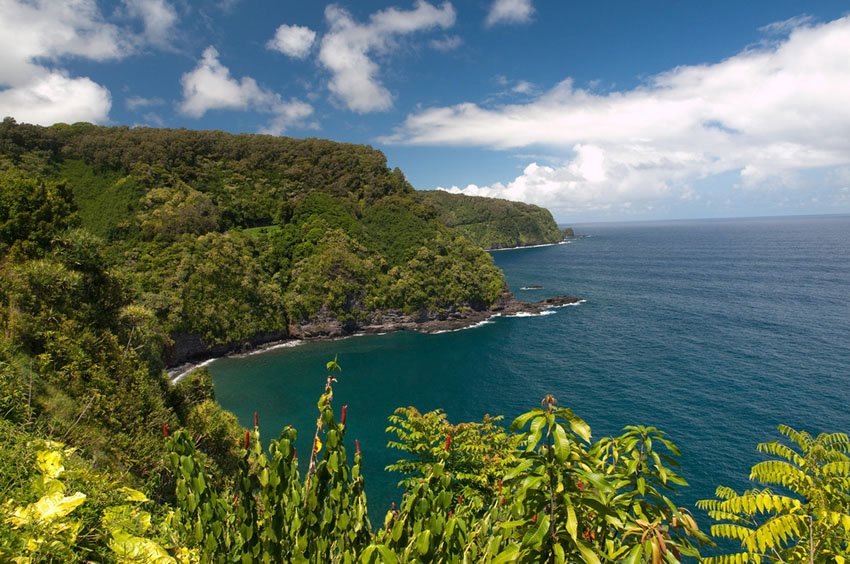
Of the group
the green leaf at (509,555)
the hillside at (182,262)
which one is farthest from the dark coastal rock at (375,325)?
A: the green leaf at (509,555)

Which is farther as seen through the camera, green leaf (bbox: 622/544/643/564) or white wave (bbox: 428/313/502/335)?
white wave (bbox: 428/313/502/335)

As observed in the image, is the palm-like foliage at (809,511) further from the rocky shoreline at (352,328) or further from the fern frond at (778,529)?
the rocky shoreline at (352,328)

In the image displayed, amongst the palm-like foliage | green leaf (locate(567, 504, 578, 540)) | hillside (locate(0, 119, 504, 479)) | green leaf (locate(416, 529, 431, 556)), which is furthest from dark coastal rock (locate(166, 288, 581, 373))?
green leaf (locate(567, 504, 578, 540))

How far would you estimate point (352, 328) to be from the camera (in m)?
83.7

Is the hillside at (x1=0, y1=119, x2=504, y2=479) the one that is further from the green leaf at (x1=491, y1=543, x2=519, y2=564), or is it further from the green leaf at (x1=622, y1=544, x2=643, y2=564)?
the green leaf at (x1=622, y1=544, x2=643, y2=564)

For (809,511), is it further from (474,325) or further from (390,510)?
(474,325)

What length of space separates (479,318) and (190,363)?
54.0m

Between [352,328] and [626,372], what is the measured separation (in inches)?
1960

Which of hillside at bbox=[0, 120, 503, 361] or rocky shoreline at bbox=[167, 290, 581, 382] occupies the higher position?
hillside at bbox=[0, 120, 503, 361]

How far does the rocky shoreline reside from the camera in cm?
6650

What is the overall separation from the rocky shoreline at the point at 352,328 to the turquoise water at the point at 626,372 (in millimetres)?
3714

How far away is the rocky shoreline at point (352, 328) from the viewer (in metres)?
66.5

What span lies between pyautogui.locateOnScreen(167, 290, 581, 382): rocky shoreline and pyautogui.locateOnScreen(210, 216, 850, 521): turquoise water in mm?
3714

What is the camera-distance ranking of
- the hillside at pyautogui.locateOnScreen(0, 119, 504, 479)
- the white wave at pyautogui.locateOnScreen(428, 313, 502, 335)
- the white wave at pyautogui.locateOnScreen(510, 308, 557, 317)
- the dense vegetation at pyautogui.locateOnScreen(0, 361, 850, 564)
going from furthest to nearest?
the white wave at pyautogui.locateOnScreen(510, 308, 557, 317)
the white wave at pyautogui.locateOnScreen(428, 313, 502, 335)
the hillside at pyautogui.locateOnScreen(0, 119, 504, 479)
the dense vegetation at pyautogui.locateOnScreen(0, 361, 850, 564)
